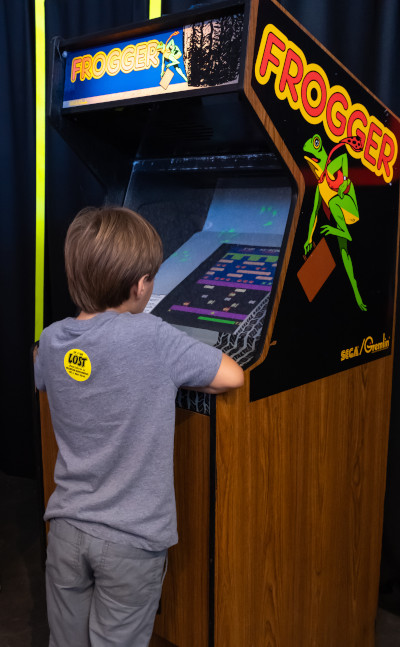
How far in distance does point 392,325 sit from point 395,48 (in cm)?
88

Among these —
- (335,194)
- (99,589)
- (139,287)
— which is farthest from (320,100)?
(99,589)

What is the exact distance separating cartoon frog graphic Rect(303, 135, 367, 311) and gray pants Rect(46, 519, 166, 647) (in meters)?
0.72

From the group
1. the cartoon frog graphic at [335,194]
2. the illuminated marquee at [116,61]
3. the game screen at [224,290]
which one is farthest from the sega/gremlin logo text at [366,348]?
the illuminated marquee at [116,61]

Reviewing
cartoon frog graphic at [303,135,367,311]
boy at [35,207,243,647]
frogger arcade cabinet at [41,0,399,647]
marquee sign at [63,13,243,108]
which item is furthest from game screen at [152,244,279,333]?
marquee sign at [63,13,243,108]

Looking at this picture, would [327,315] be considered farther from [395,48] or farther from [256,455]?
[395,48]

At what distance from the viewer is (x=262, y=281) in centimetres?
140

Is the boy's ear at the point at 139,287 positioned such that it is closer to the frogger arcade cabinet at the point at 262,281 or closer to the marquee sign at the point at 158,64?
the frogger arcade cabinet at the point at 262,281

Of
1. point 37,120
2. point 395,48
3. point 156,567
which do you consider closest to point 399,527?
point 156,567

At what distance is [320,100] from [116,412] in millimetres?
776

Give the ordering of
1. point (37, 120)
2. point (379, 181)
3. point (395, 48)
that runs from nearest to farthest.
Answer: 1. point (379, 181)
2. point (395, 48)
3. point (37, 120)

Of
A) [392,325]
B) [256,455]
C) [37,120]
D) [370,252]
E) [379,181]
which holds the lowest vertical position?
[256,455]

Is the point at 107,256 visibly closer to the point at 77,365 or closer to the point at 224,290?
the point at 77,365

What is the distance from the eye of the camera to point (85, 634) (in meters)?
1.17

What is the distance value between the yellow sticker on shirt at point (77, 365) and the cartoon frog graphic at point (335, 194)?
523 millimetres
